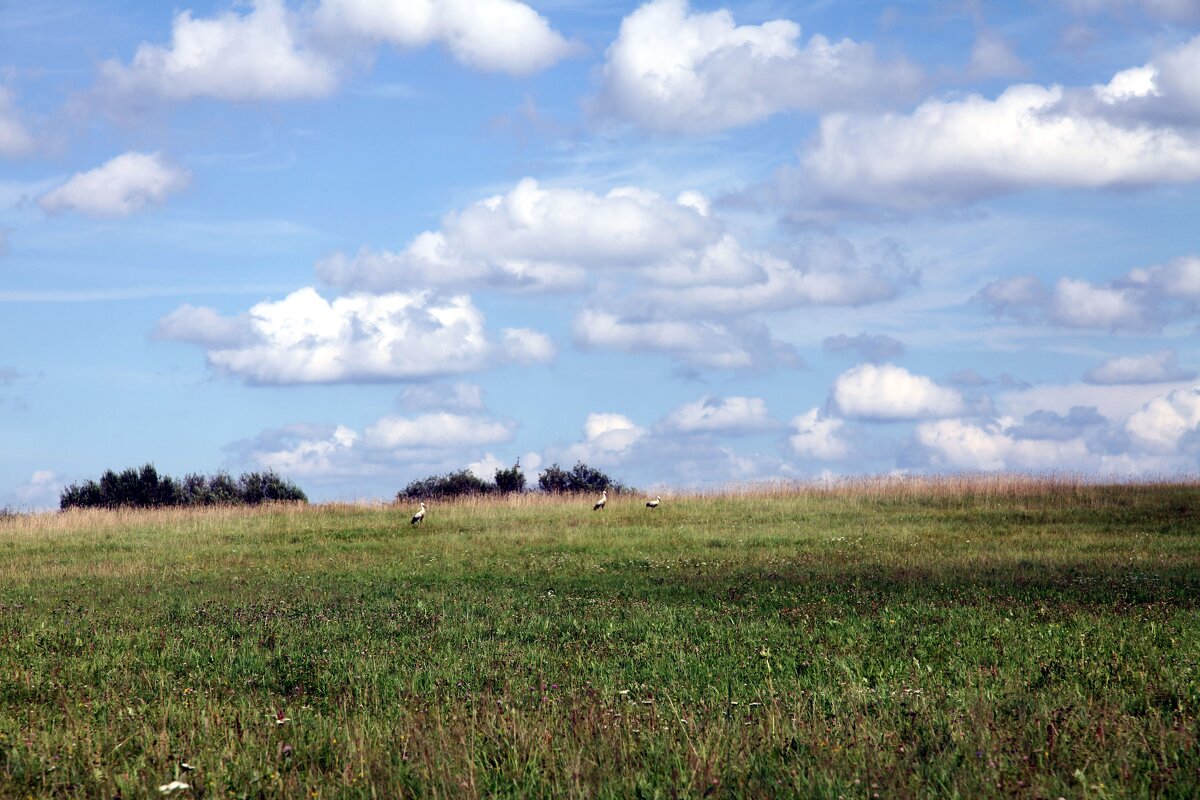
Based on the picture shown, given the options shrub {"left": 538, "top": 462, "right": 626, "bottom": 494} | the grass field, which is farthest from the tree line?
the grass field

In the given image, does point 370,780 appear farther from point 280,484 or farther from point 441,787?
point 280,484

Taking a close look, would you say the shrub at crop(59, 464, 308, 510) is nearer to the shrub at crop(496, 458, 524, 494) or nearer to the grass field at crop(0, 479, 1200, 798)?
the shrub at crop(496, 458, 524, 494)

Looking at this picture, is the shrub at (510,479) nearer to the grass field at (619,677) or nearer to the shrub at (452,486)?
the shrub at (452,486)

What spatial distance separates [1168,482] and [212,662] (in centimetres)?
4133

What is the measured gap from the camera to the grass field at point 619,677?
7348 millimetres

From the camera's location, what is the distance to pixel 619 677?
1089 centimetres

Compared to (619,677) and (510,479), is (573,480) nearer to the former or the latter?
(510,479)

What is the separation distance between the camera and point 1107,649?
39.7 ft

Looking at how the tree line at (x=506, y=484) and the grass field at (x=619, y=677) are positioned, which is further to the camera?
the tree line at (x=506, y=484)

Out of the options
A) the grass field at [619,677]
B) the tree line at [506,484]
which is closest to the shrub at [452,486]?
the tree line at [506,484]

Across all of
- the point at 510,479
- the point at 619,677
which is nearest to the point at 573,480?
the point at 510,479

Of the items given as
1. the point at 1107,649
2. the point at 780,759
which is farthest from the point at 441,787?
the point at 1107,649

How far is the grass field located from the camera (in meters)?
7.35

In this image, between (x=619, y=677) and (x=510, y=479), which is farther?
(x=510, y=479)
